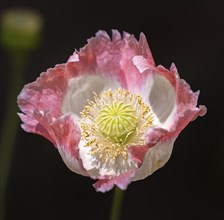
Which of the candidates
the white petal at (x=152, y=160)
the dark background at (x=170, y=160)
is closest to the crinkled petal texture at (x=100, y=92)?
the white petal at (x=152, y=160)

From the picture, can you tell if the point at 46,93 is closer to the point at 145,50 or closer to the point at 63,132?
the point at 63,132

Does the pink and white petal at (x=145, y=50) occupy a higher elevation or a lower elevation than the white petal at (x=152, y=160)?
higher

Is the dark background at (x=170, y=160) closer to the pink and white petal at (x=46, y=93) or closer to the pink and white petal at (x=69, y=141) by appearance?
the pink and white petal at (x=46, y=93)

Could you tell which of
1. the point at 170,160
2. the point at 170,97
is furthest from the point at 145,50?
the point at 170,160

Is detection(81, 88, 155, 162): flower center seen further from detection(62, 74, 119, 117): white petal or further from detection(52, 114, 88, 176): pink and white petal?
detection(52, 114, 88, 176): pink and white petal

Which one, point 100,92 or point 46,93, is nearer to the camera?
point 46,93

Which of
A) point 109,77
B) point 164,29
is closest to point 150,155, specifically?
point 109,77

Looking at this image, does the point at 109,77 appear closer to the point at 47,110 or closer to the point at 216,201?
the point at 47,110

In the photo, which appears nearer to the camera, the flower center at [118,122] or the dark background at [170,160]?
the flower center at [118,122]
